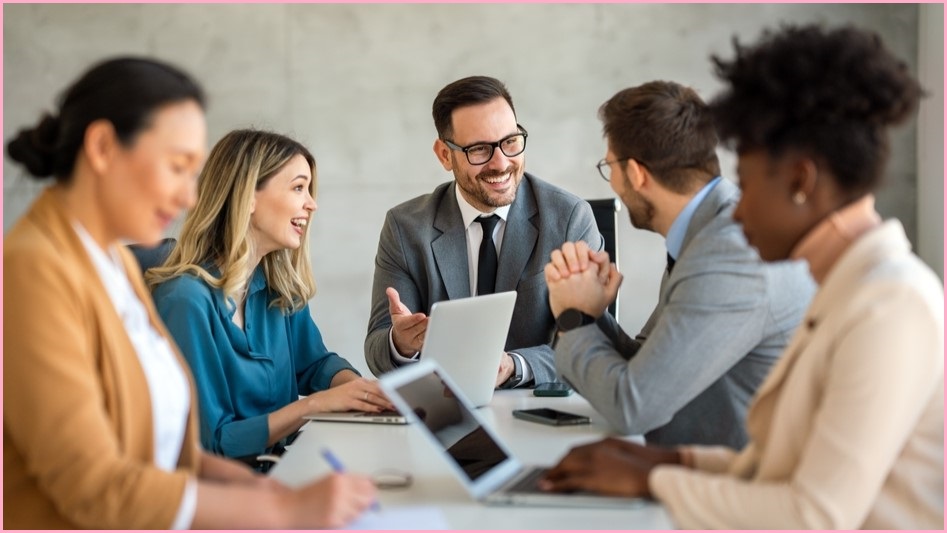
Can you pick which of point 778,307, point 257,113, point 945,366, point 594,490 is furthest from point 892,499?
point 257,113

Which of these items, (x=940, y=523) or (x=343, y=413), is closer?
(x=940, y=523)

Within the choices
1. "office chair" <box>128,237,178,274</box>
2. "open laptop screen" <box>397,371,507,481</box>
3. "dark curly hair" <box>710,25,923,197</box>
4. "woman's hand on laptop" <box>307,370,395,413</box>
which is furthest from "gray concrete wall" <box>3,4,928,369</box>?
"dark curly hair" <box>710,25,923,197</box>

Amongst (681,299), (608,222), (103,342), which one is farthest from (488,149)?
(103,342)

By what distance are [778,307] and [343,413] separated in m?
1.04

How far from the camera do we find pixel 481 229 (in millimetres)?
3402

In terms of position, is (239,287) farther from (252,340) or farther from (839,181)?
(839,181)

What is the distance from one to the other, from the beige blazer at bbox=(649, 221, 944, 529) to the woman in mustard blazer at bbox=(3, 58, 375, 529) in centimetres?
55

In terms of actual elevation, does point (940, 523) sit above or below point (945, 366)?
below

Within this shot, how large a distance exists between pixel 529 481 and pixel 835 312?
578 millimetres

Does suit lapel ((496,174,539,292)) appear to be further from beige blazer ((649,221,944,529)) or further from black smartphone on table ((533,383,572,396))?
beige blazer ((649,221,944,529))

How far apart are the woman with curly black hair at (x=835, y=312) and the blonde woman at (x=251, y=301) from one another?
1.20m

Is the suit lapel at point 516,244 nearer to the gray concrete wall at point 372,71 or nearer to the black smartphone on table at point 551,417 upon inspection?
the black smartphone on table at point 551,417

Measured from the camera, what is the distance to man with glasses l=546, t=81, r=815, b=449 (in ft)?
6.88

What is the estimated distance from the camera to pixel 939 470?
150 cm
